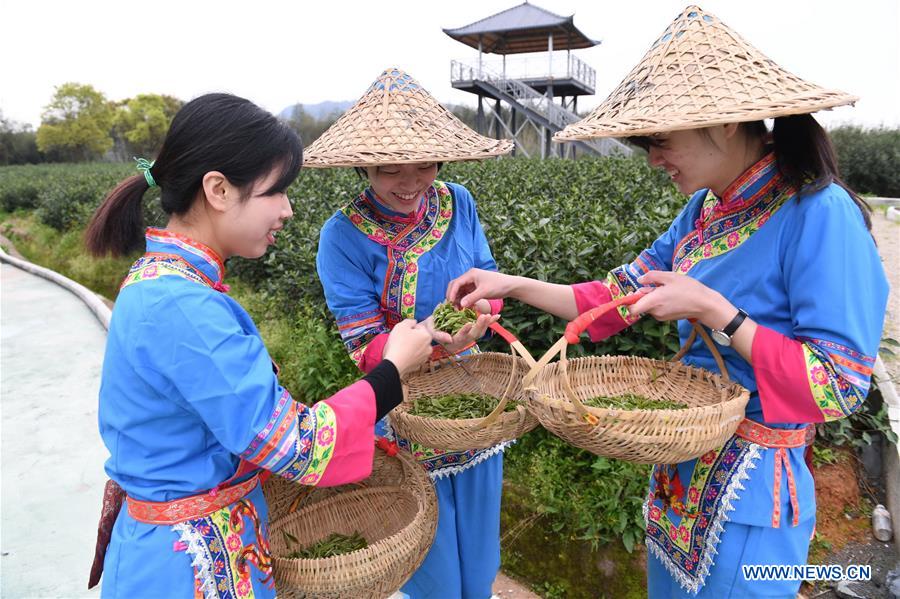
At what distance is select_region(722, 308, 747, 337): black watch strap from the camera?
5.06 ft

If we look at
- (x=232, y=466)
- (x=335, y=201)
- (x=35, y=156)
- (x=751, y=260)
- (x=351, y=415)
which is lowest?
(x=35, y=156)

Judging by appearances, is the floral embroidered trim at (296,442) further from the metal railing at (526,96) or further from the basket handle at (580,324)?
the metal railing at (526,96)

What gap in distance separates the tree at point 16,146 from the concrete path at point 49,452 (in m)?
57.6

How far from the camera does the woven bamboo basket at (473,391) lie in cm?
183

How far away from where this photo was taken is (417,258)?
2314 mm

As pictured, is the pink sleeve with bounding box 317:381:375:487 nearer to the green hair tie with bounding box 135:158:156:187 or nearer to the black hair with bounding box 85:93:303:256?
the black hair with bounding box 85:93:303:256

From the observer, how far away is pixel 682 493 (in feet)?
6.02

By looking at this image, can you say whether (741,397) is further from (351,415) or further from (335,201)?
(335,201)

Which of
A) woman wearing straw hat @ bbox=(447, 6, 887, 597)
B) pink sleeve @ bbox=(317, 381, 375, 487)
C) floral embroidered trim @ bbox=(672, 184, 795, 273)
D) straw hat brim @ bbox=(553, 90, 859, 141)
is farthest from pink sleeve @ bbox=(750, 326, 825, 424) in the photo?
pink sleeve @ bbox=(317, 381, 375, 487)

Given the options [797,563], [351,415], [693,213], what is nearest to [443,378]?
[351,415]

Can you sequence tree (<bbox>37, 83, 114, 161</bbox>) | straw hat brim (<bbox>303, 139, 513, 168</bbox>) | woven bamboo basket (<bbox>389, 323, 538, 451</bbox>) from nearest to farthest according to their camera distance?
woven bamboo basket (<bbox>389, 323, 538, 451</bbox>)
straw hat brim (<bbox>303, 139, 513, 168</bbox>)
tree (<bbox>37, 83, 114, 161</bbox>)

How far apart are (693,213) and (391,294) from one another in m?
1.07

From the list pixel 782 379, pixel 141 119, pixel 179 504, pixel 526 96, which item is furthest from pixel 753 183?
pixel 141 119

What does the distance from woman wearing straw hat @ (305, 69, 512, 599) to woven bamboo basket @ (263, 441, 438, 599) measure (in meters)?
0.20
